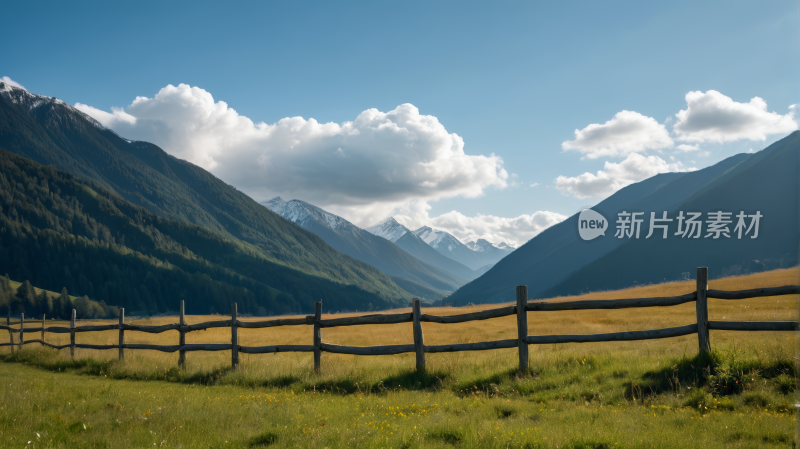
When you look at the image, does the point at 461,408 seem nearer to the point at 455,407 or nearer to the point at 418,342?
the point at 455,407

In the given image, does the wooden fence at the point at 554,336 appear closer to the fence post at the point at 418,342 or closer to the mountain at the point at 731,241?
the fence post at the point at 418,342

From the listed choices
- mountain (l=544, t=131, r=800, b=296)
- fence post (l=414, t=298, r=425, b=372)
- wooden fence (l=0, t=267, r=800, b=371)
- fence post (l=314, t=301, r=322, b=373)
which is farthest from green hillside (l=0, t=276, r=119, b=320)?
mountain (l=544, t=131, r=800, b=296)

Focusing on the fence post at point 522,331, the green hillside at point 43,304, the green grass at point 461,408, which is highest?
the fence post at point 522,331

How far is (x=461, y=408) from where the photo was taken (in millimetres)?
7938

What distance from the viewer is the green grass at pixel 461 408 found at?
19.8 ft

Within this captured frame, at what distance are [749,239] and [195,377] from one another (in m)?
204

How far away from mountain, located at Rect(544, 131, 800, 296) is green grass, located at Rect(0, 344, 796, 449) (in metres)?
173

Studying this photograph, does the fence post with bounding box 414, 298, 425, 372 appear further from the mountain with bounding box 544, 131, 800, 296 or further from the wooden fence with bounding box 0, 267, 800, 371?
the mountain with bounding box 544, 131, 800, 296

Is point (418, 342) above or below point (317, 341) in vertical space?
above

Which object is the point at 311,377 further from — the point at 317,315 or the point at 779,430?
the point at 779,430

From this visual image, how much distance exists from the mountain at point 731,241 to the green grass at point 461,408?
6803 inches

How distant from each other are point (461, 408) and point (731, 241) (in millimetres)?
204307

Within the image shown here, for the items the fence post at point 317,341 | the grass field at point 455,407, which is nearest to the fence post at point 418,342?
the grass field at point 455,407

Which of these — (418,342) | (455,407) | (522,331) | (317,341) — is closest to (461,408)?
(455,407)
